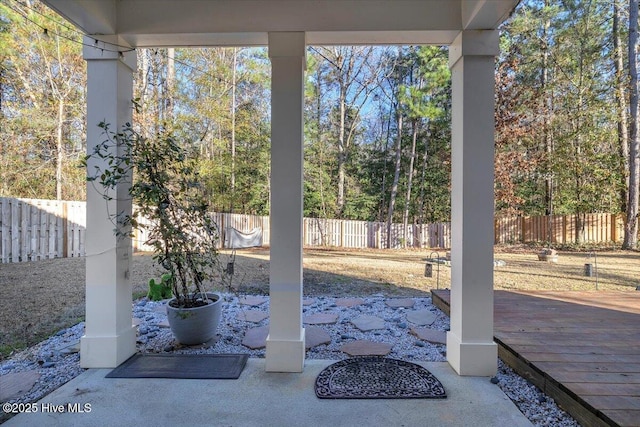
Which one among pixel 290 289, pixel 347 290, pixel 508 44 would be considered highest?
pixel 508 44

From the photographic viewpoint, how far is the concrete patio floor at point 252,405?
1.75 m

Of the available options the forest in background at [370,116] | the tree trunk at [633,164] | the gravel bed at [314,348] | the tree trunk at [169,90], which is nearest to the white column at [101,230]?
the gravel bed at [314,348]

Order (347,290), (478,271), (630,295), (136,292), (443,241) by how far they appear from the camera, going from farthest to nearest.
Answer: (443,241)
(347,290)
(136,292)
(630,295)
(478,271)

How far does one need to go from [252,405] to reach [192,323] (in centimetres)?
105

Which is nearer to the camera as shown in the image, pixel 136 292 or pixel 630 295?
pixel 630 295

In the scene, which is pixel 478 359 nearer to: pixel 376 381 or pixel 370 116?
pixel 376 381

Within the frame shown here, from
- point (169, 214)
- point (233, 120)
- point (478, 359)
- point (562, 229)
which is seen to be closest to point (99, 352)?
point (169, 214)

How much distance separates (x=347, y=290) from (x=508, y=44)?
10091 mm

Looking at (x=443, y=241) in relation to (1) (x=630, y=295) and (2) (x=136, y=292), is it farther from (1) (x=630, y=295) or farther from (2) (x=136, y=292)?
(2) (x=136, y=292)

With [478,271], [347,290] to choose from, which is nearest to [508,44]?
[347,290]

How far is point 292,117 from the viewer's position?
2322 mm

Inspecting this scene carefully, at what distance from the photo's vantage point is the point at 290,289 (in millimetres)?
2328

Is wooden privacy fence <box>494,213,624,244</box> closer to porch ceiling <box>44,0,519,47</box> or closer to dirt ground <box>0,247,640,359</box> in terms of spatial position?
dirt ground <box>0,247,640,359</box>

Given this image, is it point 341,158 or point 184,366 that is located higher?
point 341,158
